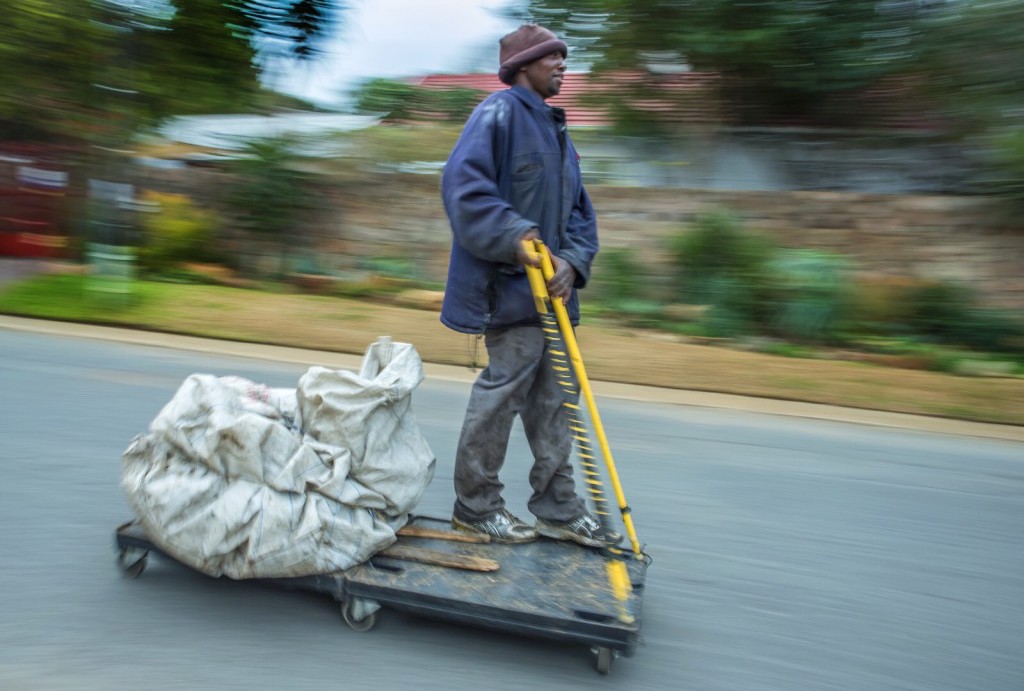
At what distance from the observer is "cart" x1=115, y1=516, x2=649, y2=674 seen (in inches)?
103

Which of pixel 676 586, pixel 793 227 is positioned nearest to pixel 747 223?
pixel 793 227

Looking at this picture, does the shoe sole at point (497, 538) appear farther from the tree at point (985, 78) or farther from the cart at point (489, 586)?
the tree at point (985, 78)

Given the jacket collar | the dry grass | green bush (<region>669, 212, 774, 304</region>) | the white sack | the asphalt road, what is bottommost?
the asphalt road

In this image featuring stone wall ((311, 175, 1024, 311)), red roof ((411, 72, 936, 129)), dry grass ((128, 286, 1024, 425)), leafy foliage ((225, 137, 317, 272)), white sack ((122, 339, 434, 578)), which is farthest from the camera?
leafy foliage ((225, 137, 317, 272))

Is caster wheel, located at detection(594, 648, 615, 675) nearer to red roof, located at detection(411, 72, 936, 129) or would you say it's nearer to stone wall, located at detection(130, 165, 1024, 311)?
stone wall, located at detection(130, 165, 1024, 311)

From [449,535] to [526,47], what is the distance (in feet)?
5.45

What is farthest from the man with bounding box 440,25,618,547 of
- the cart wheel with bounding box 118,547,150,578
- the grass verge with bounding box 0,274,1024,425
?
the grass verge with bounding box 0,274,1024,425

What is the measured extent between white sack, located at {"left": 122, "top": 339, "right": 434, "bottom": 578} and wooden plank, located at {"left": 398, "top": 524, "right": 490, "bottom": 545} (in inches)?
3.4

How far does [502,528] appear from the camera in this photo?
3201 millimetres

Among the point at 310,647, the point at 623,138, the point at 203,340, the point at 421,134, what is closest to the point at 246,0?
the point at 421,134

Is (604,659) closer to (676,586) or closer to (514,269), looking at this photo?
(676,586)

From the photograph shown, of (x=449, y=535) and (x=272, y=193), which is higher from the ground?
(x=272, y=193)

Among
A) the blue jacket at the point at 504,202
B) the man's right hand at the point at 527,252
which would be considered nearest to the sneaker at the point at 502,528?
the blue jacket at the point at 504,202

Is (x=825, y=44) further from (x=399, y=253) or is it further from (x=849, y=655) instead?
(x=849, y=655)
